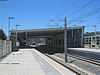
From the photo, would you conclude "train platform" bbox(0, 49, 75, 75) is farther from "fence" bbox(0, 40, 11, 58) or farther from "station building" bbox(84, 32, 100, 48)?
"station building" bbox(84, 32, 100, 48)

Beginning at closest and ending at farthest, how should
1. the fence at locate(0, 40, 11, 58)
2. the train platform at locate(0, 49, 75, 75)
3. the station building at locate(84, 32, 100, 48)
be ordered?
the train platform at locate(0, 49, 75, 75) < the fence at locate(0, 40, 11, 58) < the station building at locate(84, 32, 100, 48)

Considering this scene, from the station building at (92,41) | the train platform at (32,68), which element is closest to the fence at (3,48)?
the train platform at (32,68)

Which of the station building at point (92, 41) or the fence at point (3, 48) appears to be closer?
the fence at point (3, 48)

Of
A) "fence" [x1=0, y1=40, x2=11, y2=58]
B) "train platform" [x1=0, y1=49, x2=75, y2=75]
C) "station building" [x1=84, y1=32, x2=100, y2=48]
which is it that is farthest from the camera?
"station building" [x1=84, y1=32, x2=100, y2=48]

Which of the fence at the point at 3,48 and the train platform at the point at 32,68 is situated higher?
the fence at the point at 3,48

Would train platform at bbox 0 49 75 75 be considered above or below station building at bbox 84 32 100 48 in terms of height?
below

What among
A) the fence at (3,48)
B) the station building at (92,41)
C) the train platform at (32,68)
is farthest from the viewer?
the station building at (92,41)

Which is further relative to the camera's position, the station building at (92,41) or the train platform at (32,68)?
the station building at (92,41)

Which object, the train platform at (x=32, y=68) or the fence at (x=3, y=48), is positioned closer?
the train platform at (x=32, y=68)

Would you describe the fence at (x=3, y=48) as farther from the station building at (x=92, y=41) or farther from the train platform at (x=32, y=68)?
the station building at (x=92, y=41)

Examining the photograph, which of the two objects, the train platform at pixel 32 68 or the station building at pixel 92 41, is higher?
the station building at pixel 92 41

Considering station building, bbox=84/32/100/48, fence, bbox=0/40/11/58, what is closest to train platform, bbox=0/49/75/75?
fence, bbox=0/40/11/58

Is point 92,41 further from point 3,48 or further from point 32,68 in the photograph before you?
point 32,68

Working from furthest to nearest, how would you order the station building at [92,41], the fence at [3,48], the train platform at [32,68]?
the station building at [92,41] < the fence at [3,48] < the train platform at [32,68]
